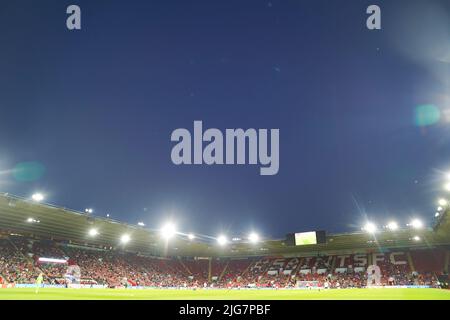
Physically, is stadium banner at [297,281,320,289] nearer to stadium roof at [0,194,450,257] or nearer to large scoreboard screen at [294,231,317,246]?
large scoreboard screen at [294,231,317,246]

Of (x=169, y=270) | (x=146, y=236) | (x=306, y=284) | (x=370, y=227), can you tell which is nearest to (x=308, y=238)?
(x=306, y=284)

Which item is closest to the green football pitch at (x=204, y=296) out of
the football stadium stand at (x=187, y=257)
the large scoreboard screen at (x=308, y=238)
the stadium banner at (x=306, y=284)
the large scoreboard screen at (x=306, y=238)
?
the football stadium stand at (x=187, y=257)

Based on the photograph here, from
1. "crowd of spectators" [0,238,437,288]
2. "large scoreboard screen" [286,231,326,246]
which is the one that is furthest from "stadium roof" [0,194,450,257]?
"large scoreboard screen" [286,231,326,246]

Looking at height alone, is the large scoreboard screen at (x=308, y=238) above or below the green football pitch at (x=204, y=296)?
above

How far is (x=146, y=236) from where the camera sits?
2392 inches

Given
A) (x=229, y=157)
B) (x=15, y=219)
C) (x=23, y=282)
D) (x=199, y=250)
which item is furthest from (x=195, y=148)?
(x=199, y=250)

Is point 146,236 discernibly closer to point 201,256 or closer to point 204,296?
point 201,256

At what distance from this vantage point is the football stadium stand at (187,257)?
46.0 meters

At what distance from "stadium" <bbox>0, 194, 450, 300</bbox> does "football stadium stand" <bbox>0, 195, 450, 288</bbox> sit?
0.16 m

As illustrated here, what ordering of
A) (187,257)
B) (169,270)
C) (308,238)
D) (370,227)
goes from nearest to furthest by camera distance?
(370,227), (308,238), (169,270), (187,257)

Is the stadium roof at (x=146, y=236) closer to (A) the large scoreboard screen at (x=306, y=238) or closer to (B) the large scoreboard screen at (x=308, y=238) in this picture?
(B) the large scoreboard screen at (x=308, y=238)

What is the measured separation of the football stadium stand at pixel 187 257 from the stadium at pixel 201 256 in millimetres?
163

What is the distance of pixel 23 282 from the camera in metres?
38.8

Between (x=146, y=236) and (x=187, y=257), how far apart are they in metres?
25.4
